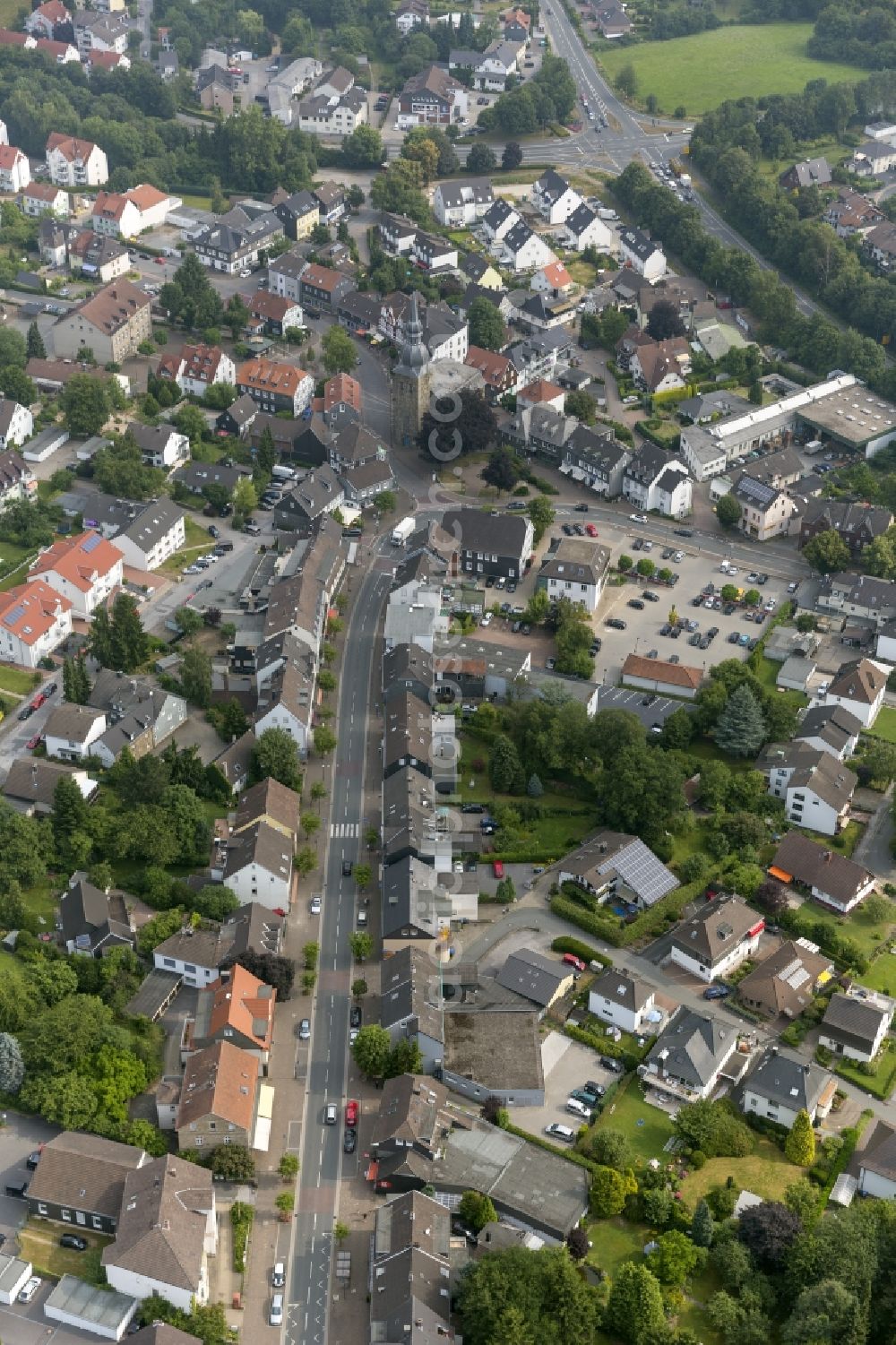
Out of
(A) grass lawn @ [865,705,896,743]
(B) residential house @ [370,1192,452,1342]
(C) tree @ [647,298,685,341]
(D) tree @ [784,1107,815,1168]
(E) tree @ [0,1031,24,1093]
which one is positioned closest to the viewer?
(B) residential house @ [370,1192,452,1342]

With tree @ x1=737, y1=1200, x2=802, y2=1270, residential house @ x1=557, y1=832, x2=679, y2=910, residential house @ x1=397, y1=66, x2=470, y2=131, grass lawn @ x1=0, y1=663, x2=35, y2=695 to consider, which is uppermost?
residential house @ x1=397, y1=66, x2=470, y2=131

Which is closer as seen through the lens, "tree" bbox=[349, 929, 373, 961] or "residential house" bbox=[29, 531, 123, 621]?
"tree" bbox=[349, 929, 373, 961]

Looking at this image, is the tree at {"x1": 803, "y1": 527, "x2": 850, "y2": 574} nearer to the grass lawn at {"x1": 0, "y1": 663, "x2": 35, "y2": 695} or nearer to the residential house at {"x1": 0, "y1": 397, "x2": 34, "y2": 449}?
the grass lawn at {"x1": 0, "y1": 663, "x2": 35, "y2": 695}

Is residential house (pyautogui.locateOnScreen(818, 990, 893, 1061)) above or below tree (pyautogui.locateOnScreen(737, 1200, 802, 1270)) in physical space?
below

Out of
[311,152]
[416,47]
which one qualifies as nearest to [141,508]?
[311,152]

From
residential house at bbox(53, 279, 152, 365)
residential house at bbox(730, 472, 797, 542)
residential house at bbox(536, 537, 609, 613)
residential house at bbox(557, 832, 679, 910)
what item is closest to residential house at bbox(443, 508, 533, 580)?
residential house at bbox(536, 537, 609, 613)

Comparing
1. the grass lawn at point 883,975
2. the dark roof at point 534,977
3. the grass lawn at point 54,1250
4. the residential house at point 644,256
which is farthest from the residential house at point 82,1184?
the residential house at point 644,256

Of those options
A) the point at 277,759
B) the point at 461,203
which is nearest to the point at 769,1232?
the point at 277,759
